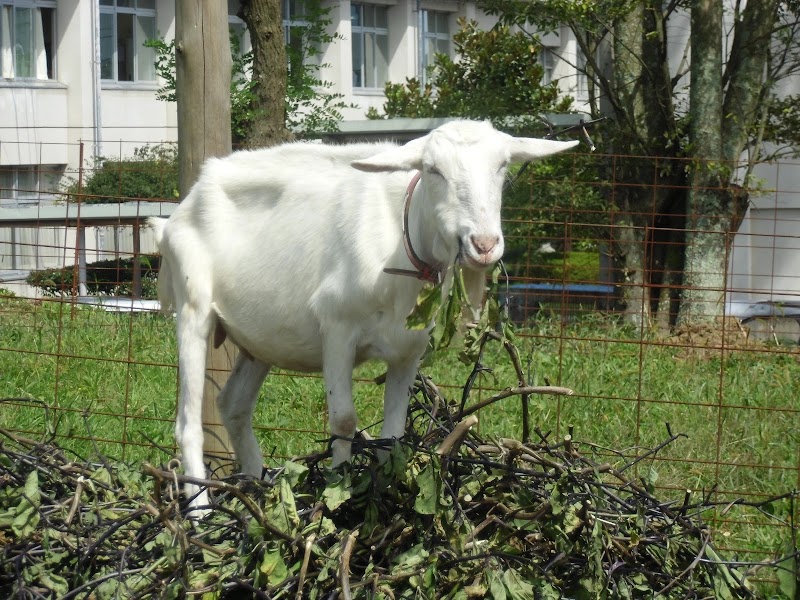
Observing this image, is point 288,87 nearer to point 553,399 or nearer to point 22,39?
point 553,399

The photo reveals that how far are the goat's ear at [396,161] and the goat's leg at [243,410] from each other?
144cm

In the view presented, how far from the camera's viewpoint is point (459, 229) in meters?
3.70

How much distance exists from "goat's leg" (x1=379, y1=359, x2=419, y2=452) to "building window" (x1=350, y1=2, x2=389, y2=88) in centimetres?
2552

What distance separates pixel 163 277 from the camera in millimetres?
5133

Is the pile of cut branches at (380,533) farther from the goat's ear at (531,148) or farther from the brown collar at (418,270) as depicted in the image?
the goat's ear at (531,148)

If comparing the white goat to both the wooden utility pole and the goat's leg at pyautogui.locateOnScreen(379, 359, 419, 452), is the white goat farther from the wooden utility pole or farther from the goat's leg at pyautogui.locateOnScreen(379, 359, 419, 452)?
the wooden utility pole

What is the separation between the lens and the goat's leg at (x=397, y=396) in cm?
432

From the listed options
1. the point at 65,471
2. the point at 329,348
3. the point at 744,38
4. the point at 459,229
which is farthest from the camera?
the point at 744,38

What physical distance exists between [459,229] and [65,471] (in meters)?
1.64

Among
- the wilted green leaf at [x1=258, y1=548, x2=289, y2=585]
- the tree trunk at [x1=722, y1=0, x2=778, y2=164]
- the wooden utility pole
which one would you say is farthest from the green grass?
the tree trunk at [x1=722, y1=0, x2=778, y2=164]

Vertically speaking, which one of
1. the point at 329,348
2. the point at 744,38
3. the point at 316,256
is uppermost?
the point at 744,38

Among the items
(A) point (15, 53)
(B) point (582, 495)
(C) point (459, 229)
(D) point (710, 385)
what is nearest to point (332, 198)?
(C) point (459, 229)

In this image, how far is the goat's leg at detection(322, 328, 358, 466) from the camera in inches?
165

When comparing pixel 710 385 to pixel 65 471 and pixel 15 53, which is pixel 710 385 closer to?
pixel 65 471
